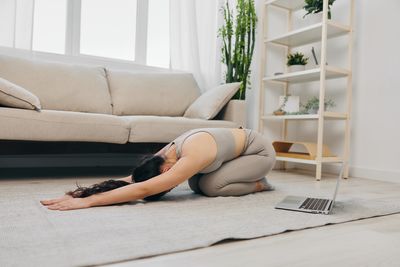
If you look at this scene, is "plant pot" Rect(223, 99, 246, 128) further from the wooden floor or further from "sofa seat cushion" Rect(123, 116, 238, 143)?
the wooden floor

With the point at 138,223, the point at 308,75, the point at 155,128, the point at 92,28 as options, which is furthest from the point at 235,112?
the point at 138,223

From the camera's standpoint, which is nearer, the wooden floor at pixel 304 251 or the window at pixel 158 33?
the wooden floor at pixel 304 251

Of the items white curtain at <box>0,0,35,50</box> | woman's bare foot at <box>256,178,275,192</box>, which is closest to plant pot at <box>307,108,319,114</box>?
woman's bare foot at <box>256,178,275,192</box>

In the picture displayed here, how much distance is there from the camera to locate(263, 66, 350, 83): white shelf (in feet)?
9.02

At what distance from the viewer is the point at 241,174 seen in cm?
169

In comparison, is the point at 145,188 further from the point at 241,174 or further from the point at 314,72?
the point at 314,72

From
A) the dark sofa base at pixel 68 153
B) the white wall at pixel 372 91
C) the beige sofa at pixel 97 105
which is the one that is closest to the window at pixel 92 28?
the beige sofa at pixel 97 105

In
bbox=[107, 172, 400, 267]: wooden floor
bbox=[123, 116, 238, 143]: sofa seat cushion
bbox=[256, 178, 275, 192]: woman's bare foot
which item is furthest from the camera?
bbox=[123, 116, 238, 143]: sofa seat cushion

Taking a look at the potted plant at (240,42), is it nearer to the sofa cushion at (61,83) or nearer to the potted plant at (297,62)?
the potted plant at (297,62)

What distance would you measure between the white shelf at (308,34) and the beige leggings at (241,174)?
148 cm

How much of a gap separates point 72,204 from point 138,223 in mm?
321

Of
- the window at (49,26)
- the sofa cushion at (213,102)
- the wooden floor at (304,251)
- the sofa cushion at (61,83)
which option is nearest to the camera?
the wooden floor at (304,251)

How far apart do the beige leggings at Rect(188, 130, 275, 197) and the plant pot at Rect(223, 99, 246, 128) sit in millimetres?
825

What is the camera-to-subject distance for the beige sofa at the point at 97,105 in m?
1.94
